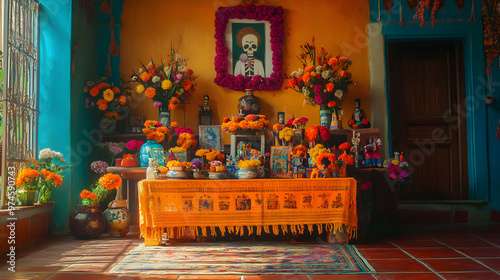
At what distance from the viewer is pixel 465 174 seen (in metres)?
5.98

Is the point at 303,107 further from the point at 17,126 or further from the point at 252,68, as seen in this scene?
the point at 17,126

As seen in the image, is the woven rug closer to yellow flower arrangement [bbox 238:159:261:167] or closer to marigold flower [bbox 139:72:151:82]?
yellow flower arrangement [bbox 238:159:261:167]

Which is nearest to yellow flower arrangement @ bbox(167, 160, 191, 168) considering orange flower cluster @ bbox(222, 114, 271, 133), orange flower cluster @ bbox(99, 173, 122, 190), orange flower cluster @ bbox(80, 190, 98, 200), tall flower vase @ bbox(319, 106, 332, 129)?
orange flower cluster @ bbox(222, 114, 271, 133)

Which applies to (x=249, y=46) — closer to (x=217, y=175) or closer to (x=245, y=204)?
(x=217, y=175)

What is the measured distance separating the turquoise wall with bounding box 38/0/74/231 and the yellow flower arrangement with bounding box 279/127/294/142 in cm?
240

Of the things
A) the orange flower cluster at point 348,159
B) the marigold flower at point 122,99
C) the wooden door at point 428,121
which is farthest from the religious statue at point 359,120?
the marigold flower at point 122,99

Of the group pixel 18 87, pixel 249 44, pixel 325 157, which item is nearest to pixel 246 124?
pixel 325 157

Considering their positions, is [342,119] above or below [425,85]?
below

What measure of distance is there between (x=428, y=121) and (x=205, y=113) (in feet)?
9.91

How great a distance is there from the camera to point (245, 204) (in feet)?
14.6

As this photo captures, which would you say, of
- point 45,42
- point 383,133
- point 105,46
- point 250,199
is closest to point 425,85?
point 383,133

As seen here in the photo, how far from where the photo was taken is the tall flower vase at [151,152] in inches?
195

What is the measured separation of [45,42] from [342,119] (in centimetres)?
379

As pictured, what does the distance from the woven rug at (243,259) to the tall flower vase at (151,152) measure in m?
0.98
